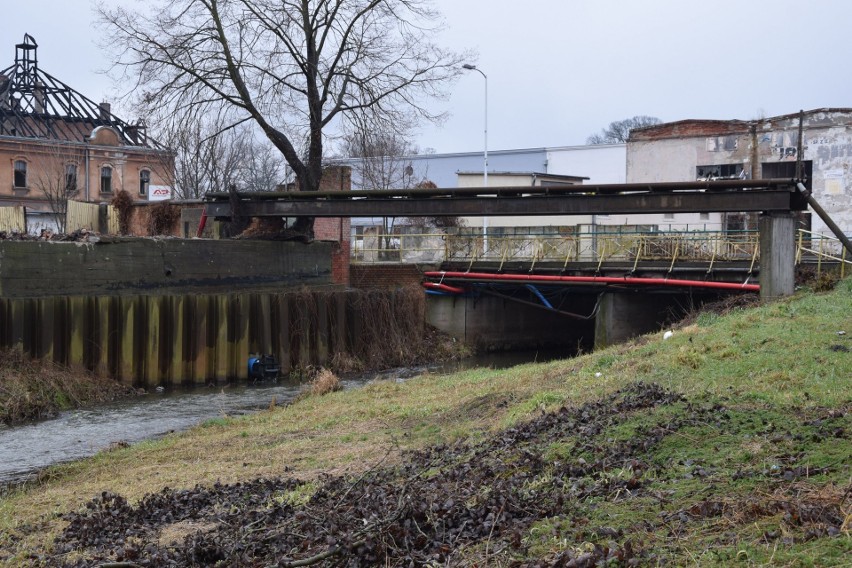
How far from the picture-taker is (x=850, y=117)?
45.2 meters

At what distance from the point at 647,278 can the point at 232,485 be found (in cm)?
2282

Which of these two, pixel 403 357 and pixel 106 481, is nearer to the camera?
pixel 106 481

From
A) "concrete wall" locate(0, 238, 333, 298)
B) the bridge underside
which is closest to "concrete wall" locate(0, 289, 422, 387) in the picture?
"concrete wall" locate(0, 238, 333, 298)

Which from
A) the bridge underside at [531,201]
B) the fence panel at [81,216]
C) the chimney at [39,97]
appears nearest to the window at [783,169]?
the bridge underside at [531,201]

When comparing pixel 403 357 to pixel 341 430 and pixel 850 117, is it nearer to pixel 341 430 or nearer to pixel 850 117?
pixel 341 430

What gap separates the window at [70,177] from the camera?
180 feet

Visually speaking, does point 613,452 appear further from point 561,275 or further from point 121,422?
point 561,275

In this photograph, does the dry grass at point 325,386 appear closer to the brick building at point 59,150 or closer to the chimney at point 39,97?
the brick building at point 59,150

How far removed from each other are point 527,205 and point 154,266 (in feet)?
38.2

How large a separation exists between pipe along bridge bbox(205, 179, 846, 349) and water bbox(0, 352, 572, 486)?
5965mm

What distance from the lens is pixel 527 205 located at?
27672 mm

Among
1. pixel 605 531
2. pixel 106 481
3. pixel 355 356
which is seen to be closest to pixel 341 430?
pixel 106 481

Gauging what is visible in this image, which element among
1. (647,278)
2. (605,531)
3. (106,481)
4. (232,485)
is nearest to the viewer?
(605,531)

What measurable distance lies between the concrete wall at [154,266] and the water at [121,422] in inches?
150
